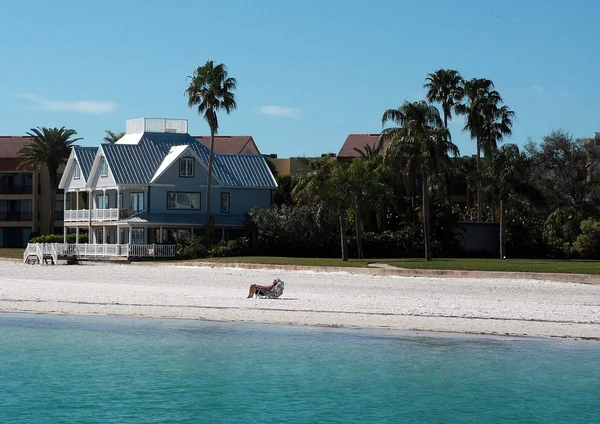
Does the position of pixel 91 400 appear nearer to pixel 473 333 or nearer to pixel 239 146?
pixel 473 333

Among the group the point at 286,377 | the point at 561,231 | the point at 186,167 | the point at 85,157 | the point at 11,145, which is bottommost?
the point at 286,377

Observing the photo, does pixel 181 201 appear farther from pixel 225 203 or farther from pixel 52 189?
pixel 52 189

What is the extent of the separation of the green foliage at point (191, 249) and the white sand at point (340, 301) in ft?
51.5

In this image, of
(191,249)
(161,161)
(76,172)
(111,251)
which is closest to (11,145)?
(76,172)

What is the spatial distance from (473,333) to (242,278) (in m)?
Result: 20.6

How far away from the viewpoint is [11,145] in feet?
338

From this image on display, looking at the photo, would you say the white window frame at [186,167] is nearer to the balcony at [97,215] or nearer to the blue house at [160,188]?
the blue house at [160,188]

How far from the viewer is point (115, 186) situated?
70.1 m

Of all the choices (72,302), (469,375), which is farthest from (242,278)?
(469,375)

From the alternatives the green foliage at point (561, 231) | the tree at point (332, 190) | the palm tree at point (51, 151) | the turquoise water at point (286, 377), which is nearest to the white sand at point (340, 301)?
the turquoise water at point (286, 377)

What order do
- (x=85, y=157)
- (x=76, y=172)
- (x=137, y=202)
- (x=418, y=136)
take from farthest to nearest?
(x=76, y=172)
(x=85, y=157)
(x=137, y=202)
(x=418, y=136)

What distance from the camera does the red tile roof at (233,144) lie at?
10906 cm

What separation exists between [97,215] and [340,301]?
42.1 m

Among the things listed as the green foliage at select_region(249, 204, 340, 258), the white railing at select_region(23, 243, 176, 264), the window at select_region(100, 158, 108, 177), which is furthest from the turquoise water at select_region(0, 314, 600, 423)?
the window at select_region(100, 158, 108, 177)
